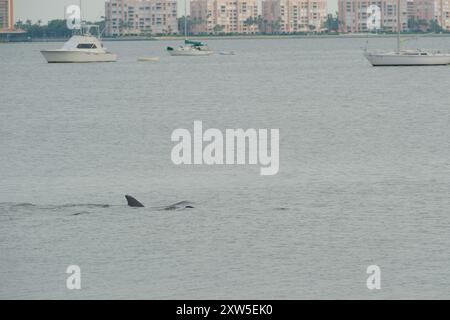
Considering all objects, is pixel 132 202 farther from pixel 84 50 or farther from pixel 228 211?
pixel 84 50

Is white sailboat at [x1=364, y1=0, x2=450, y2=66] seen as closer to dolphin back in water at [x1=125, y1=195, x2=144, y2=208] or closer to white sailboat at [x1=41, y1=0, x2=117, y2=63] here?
white sailboat at [x1=41, y1=0, x2=117, y2=63]

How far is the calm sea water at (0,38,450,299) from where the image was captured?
121ft

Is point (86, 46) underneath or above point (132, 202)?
above

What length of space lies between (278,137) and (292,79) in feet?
273

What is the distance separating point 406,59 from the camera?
163m

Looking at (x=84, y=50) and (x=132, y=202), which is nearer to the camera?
(x=132, y=202)

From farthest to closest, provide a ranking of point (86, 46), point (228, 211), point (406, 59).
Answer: point (86, 46)
point (406, 59)
point (228, 211)

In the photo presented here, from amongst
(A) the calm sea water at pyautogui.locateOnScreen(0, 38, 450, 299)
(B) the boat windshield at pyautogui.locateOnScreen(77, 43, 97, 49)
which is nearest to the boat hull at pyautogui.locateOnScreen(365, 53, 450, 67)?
(B) the boat windshield at pyautogui.locateOnScreen(77, 43, 97, 49)

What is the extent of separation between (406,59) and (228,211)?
117628mm

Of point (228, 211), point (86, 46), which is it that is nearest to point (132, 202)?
point (228, 211)

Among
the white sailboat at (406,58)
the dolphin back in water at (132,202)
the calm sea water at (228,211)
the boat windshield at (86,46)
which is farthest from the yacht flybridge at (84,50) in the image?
the dolphin back in water at (132,202)

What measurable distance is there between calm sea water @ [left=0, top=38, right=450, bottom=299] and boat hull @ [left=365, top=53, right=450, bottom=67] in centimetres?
6277
